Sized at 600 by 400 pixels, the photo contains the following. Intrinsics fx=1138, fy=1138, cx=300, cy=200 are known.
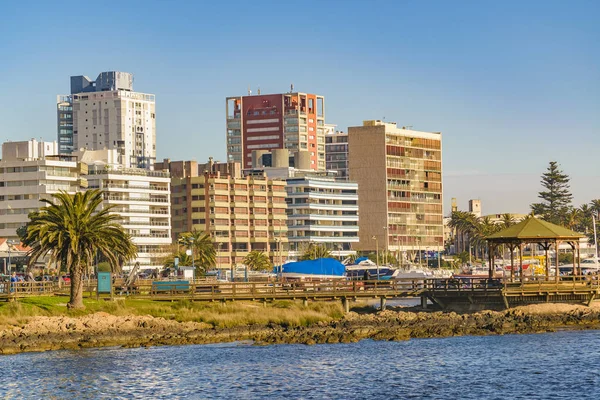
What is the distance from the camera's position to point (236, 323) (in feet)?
254

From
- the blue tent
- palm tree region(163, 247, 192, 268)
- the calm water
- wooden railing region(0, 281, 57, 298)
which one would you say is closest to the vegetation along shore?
wooden railing region(0, 281, 57, 298)

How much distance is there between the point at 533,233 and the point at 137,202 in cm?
12155

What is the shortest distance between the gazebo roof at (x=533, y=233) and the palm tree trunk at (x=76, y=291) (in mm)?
30070

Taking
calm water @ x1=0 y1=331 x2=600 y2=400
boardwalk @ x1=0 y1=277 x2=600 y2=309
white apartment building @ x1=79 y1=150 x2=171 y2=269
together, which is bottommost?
calm water @ x1=0 y1=331 x2=600 y2=400

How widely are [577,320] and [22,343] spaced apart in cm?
3808

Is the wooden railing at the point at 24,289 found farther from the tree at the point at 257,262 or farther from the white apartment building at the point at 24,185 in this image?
the tree at the point at 257,262

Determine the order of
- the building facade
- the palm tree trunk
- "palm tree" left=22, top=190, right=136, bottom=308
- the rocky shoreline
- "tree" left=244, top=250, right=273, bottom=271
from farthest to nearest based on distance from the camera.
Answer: the building facade < "tree" left=244, top=250, right=273, bottom=271 < the palm tree trunk < "palm tree" left=22, top=190, right=136, bottom=308 < the rocky shoreline

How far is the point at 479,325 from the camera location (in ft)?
259

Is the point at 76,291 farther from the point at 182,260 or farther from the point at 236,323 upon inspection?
the point at 182,260

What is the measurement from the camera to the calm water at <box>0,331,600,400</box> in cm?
5162

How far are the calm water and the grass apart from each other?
27.0ft

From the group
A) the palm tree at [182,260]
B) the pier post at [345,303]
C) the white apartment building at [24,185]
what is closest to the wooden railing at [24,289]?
the pier post at [345,303]

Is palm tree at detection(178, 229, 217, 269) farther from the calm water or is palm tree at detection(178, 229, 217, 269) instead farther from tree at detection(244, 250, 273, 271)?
the calm water

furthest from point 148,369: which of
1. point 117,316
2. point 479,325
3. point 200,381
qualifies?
point 479,325
